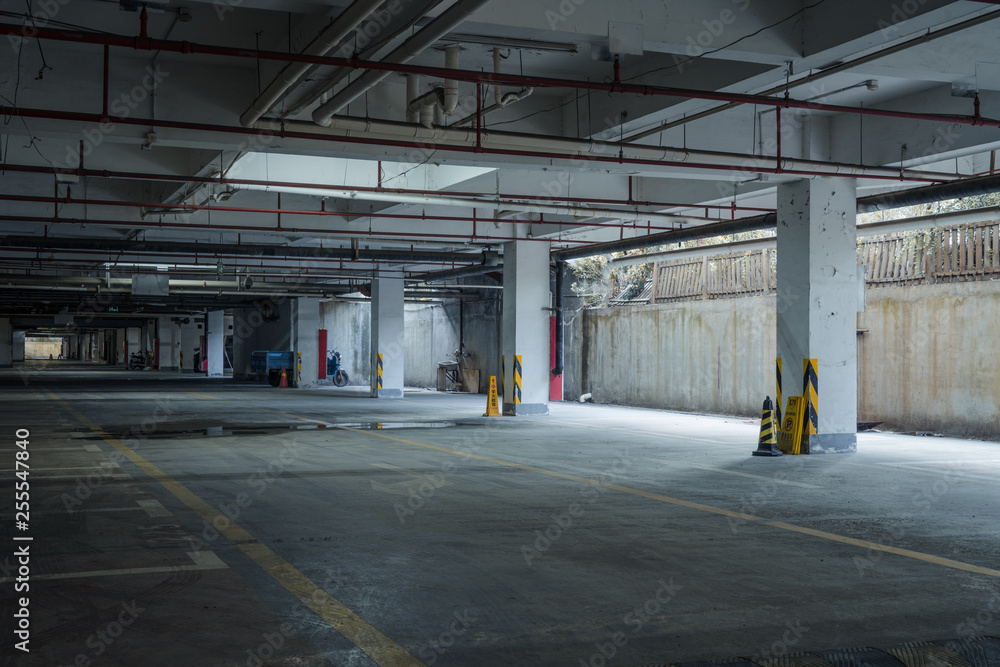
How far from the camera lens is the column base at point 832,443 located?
1549 centimetres

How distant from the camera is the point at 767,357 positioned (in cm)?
2219

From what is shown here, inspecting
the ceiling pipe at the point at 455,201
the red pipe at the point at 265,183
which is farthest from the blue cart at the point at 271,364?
the ceiling pipe at the point at 455,201

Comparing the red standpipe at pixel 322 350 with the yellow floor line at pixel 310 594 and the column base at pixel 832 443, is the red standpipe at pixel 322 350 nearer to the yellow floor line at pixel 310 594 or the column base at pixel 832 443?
the column base at pixel 832 443

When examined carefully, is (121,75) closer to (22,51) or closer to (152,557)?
(22,51)

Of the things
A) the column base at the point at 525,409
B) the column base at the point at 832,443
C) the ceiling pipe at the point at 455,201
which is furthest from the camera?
the column base at the point at 525,409

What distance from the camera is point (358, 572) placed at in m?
6.55

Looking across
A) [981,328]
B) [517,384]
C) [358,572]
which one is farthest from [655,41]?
[517,384]

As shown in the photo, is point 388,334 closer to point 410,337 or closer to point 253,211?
point 410,337

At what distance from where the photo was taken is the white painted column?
40812 millimetres

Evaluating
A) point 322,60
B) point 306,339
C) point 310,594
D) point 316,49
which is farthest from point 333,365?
point 310,594

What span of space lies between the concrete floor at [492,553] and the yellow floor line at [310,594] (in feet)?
0.08

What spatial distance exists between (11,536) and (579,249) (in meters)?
19.3

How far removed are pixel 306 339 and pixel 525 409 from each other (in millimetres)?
20216

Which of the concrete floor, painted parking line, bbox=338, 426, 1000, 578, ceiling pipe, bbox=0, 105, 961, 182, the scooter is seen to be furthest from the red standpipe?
painted parking line, bbox=338, 426, 1000, 578
